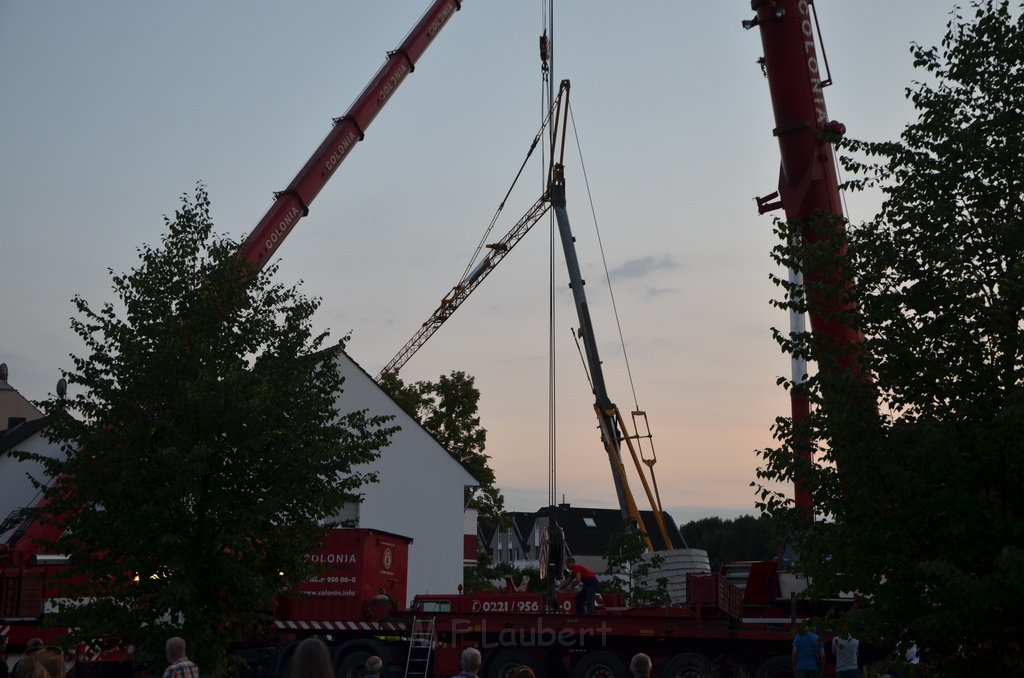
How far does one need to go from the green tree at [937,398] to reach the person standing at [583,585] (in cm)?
1191

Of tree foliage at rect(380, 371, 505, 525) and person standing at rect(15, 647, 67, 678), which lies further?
tree foliage at rect(380, 371, 505, 525)

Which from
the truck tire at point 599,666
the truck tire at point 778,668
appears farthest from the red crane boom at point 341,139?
the truck tire at point 778,668

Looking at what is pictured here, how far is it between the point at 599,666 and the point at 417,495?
20803 mm

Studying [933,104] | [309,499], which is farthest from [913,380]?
[309,499]

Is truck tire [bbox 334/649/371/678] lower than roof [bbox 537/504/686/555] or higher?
lower

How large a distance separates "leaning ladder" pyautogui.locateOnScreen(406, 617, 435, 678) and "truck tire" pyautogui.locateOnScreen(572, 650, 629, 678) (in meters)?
2.91

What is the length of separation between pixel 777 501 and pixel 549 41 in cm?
2961

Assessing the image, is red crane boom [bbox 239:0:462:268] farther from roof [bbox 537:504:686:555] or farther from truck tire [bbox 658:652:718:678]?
roof [bbox 537:504:686:555]

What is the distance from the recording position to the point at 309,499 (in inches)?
636

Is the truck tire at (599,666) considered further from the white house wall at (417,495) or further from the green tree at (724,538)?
the green tree at (724,538)

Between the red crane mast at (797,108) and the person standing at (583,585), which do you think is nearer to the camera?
the red crane mast at (797,108)

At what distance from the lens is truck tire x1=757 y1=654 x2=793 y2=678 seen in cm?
2105

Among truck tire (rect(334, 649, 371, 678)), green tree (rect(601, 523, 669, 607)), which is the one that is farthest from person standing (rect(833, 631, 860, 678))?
truck tire (rect(334, 649, 371, 678))

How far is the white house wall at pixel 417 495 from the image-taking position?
41.2 meters
